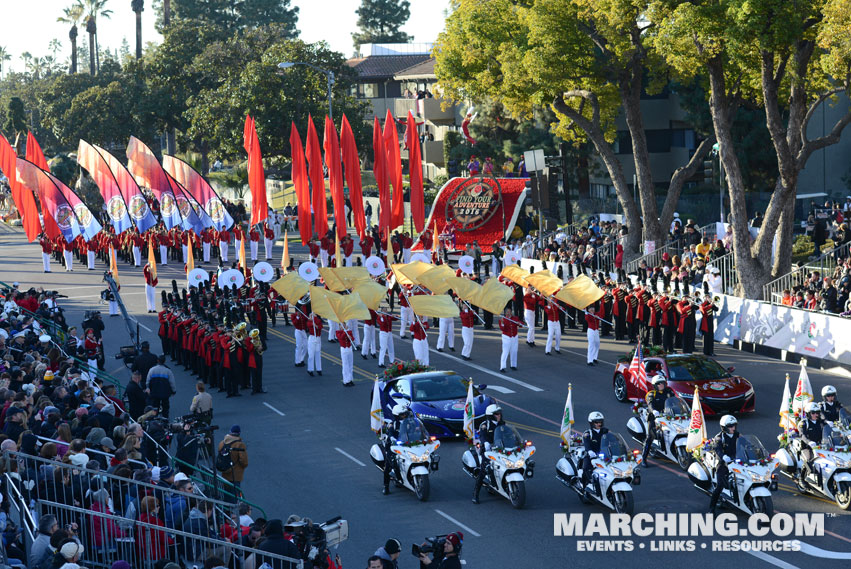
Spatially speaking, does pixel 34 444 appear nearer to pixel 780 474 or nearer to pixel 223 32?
pixel 780 474

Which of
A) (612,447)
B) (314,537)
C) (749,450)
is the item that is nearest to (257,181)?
(612,447)

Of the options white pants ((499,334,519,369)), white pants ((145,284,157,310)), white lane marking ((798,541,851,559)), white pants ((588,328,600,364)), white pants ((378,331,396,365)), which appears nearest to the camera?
white lane marking ((798,541,851,559))

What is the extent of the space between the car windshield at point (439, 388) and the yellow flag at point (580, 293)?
585cm

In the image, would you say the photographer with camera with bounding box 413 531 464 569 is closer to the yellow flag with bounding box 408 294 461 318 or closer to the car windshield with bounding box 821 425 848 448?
the car windshield with bounding box 821 425 848 448

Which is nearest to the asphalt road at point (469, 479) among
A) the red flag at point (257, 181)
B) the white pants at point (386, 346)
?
the white pants at point (386, 346)

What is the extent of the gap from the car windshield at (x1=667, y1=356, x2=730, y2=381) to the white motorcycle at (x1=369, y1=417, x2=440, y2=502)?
19.4 ft

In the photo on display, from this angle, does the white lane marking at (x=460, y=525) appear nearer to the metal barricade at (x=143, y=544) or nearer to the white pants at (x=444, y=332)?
the metal barricade at (x=143, y=544)

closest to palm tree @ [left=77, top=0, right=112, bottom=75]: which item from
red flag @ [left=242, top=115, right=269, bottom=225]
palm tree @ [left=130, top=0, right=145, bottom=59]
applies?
palm tree @ [left=130, top=0, right=145, bottom=59]

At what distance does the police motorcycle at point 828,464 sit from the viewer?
605 inches

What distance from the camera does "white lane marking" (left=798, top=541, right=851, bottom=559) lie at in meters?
13.7

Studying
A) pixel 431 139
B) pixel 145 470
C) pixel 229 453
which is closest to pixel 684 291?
pixel 229 453

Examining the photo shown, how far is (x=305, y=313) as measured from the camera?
26.8m

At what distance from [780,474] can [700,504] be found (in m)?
1.99

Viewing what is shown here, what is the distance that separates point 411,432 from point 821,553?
5835 mm
